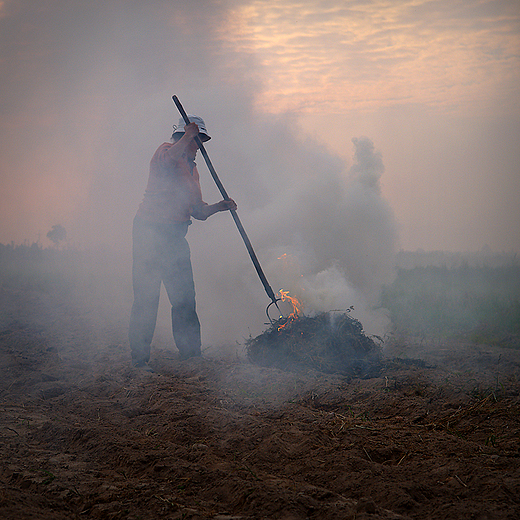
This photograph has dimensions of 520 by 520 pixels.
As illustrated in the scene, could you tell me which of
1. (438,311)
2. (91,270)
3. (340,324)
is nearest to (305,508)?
(340,324)

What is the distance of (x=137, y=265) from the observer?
5973mm

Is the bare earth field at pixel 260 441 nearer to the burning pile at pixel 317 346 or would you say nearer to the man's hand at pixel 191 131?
the burning pile at pixel 317 346

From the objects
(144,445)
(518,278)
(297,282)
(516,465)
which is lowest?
(516,465)

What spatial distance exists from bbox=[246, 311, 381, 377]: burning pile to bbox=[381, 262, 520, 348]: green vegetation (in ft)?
5.62

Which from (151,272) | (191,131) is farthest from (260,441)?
(191,131)

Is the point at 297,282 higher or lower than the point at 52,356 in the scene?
higher

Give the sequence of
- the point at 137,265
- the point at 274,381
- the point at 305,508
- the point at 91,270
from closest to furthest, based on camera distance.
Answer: the point at 305,508
the point at 274,381
the point at 137,265
the point at 91,270

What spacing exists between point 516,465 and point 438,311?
19.9 feet

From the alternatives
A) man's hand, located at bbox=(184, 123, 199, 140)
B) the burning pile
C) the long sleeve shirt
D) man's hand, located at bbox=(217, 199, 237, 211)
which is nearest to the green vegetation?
the burning pile

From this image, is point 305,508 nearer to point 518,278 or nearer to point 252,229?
point 252,229

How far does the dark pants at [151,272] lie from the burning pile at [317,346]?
4.11 ft

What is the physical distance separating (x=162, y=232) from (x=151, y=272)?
0.52 m

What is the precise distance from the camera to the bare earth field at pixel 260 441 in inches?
87.9

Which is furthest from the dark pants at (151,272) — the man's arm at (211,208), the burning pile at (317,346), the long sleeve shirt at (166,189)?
the burning pile at (317,346)
